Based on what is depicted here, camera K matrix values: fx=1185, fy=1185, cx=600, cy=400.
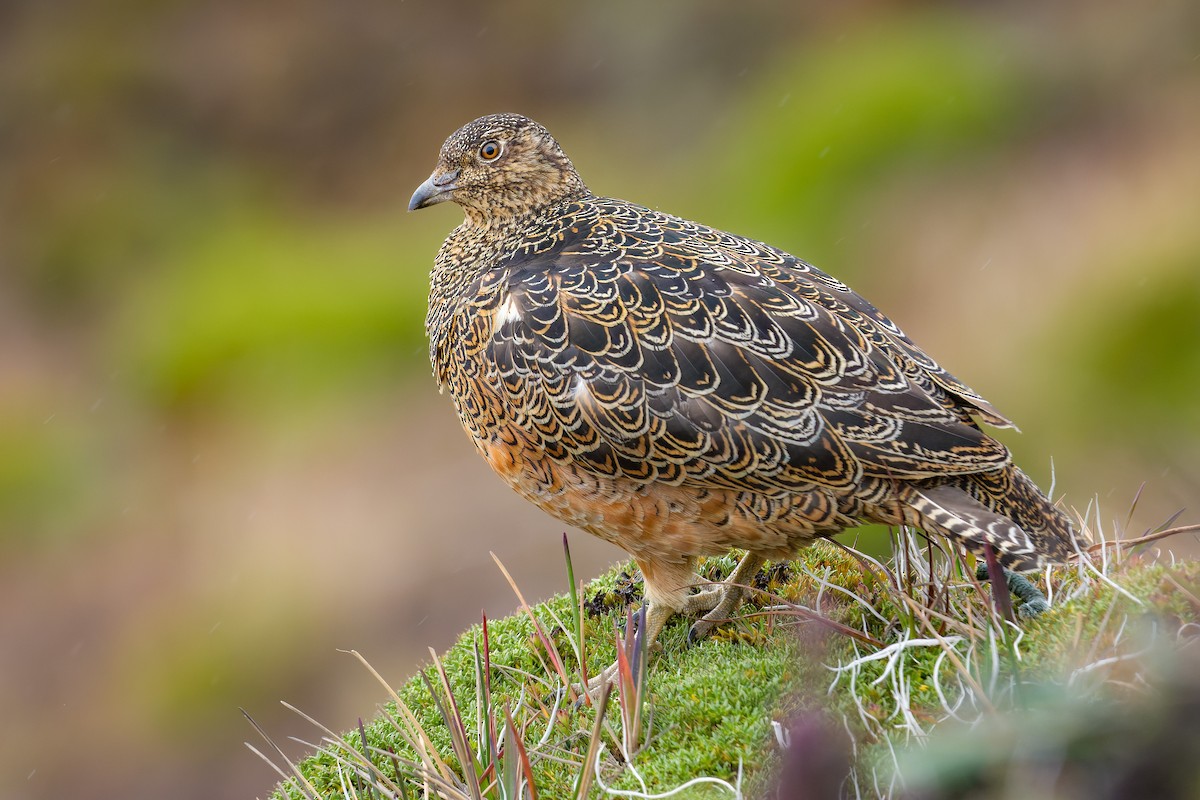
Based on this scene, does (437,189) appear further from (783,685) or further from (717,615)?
(783,685)

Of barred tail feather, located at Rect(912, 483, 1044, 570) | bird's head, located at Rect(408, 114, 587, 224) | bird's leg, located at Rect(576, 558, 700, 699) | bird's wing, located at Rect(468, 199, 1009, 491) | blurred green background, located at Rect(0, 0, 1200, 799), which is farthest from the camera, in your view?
blurred green background, located at Rect(0, 0, 1200, 799)

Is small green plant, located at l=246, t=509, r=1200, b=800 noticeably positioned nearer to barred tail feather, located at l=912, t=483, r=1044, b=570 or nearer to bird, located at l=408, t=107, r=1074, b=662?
barred tail feather, located at l=912, t=483, r=1044, b=570

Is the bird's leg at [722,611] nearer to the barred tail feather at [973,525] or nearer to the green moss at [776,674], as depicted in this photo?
the green moss at [776,674]

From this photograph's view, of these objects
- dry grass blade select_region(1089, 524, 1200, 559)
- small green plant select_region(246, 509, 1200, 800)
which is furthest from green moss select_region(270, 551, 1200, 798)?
dry grass blade select_region(1089, 524, 1200, 559)

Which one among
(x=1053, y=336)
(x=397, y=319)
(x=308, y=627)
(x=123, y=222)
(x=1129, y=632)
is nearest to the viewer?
(x=1129, y=632)

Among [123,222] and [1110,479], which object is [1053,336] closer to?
[1110,479]

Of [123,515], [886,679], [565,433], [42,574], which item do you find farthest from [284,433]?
[886,679]
